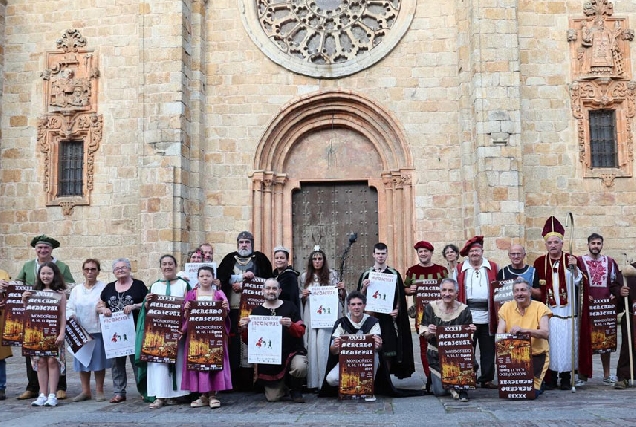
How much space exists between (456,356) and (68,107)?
10824mm

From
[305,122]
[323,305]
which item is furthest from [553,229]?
[305,122]

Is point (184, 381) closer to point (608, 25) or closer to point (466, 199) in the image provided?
point (466, 199)

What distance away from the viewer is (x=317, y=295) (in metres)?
8.74

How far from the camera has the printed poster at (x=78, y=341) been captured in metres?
8.23

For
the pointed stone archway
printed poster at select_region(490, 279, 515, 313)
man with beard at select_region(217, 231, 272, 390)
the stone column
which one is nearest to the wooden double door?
the pointed stone archway

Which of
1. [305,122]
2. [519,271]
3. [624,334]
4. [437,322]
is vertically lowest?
[624,334]

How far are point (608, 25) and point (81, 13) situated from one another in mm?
11154

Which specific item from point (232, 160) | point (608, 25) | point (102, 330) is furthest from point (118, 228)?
point (608, 25)

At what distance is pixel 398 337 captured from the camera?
8.88 meters

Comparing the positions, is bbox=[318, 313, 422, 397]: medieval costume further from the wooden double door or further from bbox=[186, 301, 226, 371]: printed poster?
the wooden double door

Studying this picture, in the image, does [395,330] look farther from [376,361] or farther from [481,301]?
[481,301]

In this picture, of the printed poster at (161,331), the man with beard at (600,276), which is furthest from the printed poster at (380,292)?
the man with beard at (600,276)

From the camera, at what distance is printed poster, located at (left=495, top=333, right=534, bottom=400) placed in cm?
785

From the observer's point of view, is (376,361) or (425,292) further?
(425,292)
